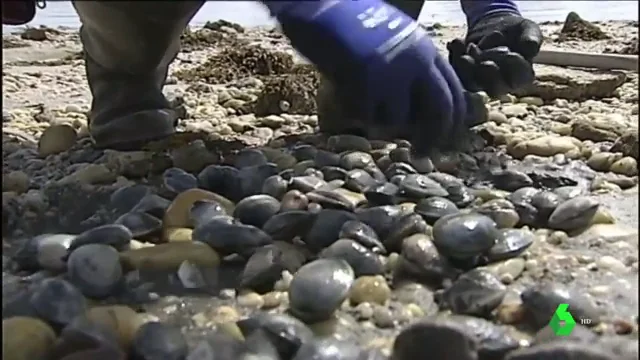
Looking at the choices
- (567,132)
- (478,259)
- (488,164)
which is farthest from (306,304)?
(567,132)

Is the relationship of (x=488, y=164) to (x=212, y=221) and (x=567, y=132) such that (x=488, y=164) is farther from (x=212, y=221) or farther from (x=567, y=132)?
(x=212, y=221)

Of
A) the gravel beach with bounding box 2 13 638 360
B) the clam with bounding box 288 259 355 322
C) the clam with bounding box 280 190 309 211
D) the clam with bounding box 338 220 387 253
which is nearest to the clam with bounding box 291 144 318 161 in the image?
the gravel beach with bounding box 2 13 638 360

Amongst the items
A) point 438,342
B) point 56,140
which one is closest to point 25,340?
point 438,342

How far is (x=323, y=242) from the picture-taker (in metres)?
0.83

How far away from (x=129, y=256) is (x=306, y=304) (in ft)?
0.63

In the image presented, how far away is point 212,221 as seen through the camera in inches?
33.6

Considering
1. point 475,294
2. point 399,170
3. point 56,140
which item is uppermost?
point 475,294

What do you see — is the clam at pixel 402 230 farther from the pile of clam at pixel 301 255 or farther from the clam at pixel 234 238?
the clam at pixel 234 238

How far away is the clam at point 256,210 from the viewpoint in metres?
0.88

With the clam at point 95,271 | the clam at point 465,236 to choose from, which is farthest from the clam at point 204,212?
the clam at point 465,236

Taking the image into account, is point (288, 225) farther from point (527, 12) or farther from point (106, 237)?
point (527, 12)

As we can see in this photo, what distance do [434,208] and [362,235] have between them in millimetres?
95

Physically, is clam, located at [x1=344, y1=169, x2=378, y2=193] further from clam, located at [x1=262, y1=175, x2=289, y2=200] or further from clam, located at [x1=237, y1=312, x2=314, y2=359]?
clam, located at [x1=237, y1=312, x2=314, y2=359]

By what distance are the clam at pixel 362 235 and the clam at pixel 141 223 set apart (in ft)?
0.64
